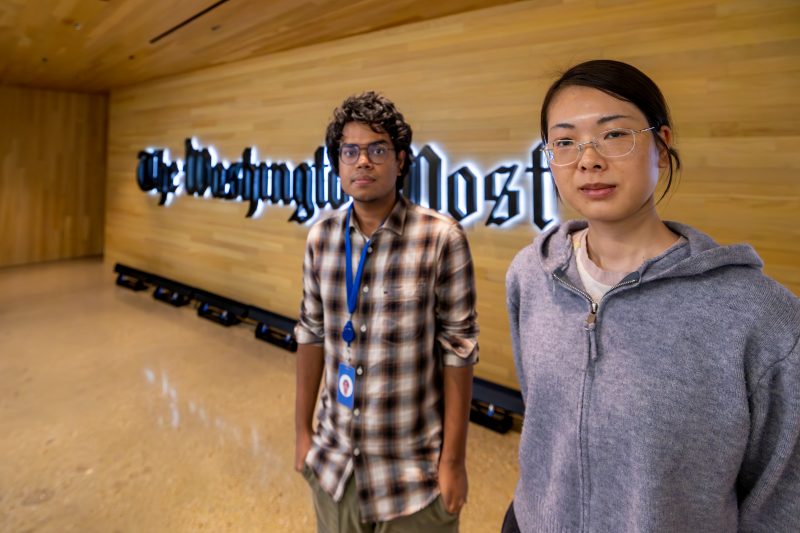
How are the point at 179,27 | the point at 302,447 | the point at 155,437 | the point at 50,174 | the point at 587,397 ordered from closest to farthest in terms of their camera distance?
the point at 587,397 < the point at 302,447 < the point at 155,437 < the point at 179,27 < the point at 50,174

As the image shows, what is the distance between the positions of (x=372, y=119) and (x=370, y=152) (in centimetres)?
10

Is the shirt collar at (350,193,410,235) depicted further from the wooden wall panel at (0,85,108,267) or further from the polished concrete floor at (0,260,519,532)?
the wooden wall panel at (0,85,108,267)

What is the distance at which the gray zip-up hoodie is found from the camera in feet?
2.47

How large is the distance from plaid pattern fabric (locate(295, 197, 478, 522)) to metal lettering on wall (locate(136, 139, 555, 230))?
6.63ft

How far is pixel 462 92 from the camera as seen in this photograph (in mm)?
3602

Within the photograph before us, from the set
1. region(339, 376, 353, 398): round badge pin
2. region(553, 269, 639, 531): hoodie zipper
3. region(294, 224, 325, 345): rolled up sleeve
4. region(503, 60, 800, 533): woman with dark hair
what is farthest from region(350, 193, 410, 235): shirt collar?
region(553, 269, 639, 531): hoodie zipper

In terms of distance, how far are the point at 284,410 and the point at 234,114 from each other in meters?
3.90

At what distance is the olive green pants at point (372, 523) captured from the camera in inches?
53.7

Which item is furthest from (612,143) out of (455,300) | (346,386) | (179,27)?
(179,27)

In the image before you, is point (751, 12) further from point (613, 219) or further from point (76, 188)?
point (76, 188)

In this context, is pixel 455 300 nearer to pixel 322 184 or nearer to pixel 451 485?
pixel 451 485

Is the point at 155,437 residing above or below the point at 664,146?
below

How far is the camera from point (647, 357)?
32.2 inches

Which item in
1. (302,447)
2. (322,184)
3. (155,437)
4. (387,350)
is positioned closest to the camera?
(387,350)
